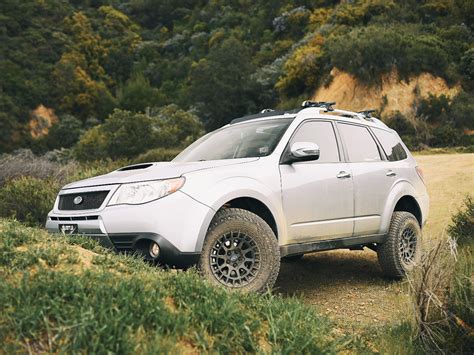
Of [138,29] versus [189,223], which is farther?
[138,29]

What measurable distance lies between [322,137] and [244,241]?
6.49ft

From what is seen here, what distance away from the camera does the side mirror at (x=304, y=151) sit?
5.34 meters

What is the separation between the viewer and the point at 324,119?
20.6 feet

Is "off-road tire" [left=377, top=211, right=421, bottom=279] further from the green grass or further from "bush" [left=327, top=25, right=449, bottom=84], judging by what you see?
"bush" [left=327, top=25, right=449, bottom=84]

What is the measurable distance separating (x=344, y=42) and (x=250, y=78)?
13.4 m

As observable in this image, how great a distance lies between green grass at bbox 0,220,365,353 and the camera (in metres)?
2.67

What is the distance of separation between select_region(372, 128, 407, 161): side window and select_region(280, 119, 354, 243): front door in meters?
1.06

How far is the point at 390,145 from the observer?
284 inches

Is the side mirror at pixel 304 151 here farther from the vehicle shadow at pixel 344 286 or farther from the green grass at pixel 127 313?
the green grass at pixel 127 313

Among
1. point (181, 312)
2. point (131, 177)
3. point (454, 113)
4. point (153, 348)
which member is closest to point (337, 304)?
point (131, 177)

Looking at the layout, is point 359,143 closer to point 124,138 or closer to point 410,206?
point 410,206

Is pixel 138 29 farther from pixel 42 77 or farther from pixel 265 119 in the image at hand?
pixel 265 119

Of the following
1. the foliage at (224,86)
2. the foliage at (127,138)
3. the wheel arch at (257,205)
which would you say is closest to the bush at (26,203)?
the wheel arch at (257,205)

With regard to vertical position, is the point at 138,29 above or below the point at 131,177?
above
